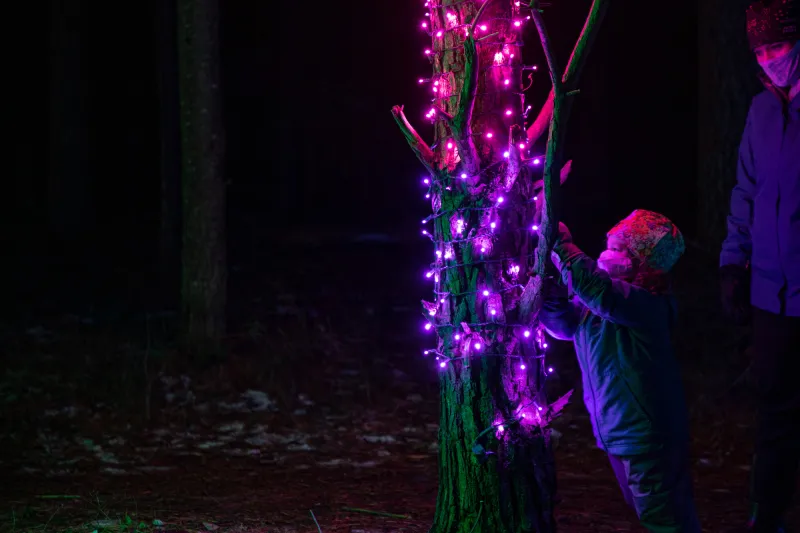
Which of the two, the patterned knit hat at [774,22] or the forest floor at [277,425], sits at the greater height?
the patterned knit hat at [774,22]

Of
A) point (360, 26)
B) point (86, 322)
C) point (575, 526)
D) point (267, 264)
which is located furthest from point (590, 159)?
point (575, 526)

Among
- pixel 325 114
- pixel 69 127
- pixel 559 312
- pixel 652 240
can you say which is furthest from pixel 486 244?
pixel 325 114

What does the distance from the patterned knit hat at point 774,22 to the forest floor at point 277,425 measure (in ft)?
8.35

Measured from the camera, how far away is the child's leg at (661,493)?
13.1 ft

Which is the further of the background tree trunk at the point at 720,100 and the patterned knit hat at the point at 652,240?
the background tree trunk at the point at 720,100

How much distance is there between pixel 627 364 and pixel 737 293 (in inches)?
29.6

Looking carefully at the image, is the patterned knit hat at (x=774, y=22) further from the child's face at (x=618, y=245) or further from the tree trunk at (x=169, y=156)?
the tree trunk at (x=169, y=156)

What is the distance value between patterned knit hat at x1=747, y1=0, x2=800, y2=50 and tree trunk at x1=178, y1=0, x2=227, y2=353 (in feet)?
18.5

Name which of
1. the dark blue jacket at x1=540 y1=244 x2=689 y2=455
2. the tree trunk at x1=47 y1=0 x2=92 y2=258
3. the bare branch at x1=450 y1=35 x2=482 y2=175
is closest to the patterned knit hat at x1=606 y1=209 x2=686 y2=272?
the dark blue jacket at x1=540 y1=244 x2=689 y2=455

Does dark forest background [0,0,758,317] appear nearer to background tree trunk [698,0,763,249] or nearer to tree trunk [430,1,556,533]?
background tree trunk [698,0,763,249]

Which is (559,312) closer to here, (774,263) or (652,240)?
(652,240)

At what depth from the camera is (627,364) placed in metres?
4.07

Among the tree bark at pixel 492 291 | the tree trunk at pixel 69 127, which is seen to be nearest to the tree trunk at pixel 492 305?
the tree bark at pixel 492 291

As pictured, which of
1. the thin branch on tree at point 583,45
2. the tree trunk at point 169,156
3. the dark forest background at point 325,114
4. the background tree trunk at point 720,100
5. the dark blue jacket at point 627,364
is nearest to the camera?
the thin branch on tree at point 583,45
